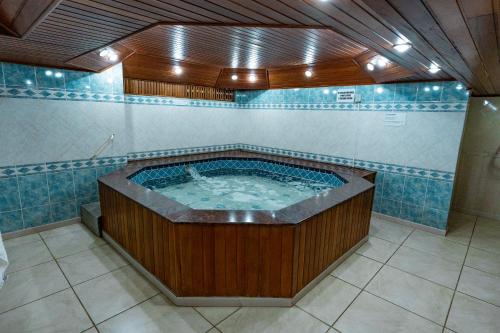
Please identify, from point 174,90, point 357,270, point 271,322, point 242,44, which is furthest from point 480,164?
point 174,90

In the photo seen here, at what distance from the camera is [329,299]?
2.21 meters

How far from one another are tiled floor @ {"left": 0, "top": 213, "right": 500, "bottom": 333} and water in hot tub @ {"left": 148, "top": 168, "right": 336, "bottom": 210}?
1271 mm

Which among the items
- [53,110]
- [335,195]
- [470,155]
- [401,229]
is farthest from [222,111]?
[470,155]

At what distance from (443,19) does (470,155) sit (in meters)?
4.06

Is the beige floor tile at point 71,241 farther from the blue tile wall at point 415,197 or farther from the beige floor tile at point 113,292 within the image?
the blue tile wall at point 415,197

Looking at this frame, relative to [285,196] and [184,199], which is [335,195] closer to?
[285,196]

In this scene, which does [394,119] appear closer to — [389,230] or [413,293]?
[389,230]

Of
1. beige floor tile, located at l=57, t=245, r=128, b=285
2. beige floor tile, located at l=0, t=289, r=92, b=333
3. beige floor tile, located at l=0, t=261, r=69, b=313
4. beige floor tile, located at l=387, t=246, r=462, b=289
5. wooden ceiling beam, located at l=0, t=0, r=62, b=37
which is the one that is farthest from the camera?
beige floor tile, located at l=387, t=246, r=462, b=289

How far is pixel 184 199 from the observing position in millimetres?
3928

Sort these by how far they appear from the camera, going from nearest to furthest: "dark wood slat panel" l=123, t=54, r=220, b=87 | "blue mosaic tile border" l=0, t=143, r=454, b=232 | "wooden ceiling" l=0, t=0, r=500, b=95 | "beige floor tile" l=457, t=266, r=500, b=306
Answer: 1. "wooden ceiling" l=0, t=0, r=500, b=95
2. "beige floor tile" l=457, t=266, r=500, b=306
3. "blue mosaic tile border" l=0, t=143, r=454, b=232
4. "dark wood slat panel" l=123, t=54, r=220, b=87

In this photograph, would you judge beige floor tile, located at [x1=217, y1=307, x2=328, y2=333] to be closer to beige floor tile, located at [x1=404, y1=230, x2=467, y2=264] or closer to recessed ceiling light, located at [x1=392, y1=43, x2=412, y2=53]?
beige floor tile, located at [x1=404, y1=230, x2=467, y2=264]

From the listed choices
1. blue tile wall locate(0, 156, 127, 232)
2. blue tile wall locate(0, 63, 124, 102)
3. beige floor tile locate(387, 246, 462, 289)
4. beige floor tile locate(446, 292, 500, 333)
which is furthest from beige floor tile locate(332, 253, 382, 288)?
blue tile wall locate(0, 63, 124, 102)

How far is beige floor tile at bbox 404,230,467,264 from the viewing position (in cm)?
299

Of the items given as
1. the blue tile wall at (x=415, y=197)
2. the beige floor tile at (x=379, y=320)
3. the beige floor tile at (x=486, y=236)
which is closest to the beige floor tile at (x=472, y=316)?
the beige floor tile at (x=379, y=320)
